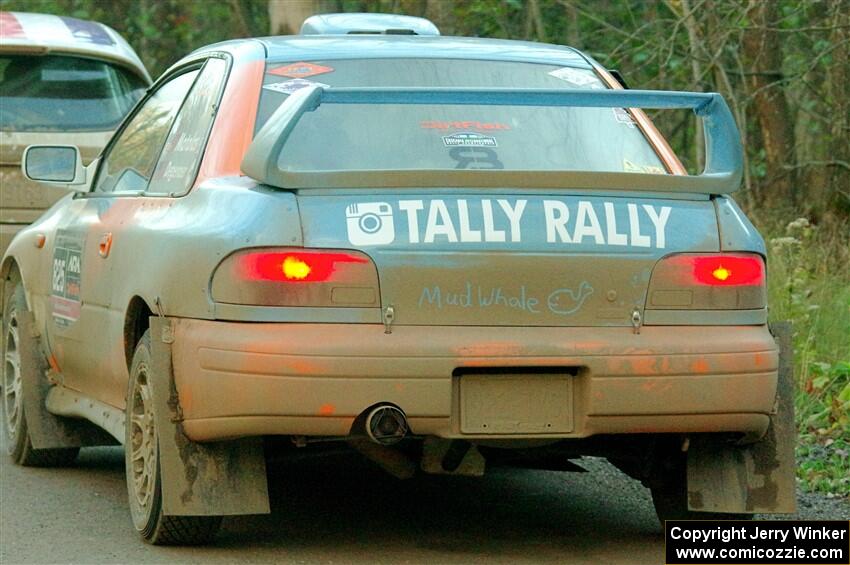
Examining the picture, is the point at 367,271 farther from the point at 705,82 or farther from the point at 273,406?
the point at 705,82

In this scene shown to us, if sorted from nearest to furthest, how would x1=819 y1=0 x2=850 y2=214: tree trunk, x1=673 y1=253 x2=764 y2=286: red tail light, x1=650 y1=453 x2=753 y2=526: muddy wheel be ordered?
x1=673 y1=253 x2=764 y2=286: red tail light
x1=650 y1=453 x2=753 y2=526: muddy wheel
x1=819 y1=0 x2=850 y2=214: tree trunk

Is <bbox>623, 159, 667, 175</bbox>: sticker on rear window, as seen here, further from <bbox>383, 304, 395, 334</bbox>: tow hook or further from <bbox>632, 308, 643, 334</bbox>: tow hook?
<bbox>383, 304, 395, 334</bbox>: tow hook

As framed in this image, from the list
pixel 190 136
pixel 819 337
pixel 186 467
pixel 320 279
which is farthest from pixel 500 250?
pixel 819 337

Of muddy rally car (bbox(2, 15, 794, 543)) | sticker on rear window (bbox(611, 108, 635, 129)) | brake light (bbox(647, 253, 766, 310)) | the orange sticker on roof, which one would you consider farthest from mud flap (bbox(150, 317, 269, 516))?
the orange sticker on roof

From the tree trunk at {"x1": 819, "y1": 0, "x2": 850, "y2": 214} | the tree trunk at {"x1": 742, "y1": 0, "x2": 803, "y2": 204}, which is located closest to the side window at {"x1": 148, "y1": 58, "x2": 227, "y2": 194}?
the tree trunk at {"x1": 819, "y1": 0, "x2": 850, "y2": 214}

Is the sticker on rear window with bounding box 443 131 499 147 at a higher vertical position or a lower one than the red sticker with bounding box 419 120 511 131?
lower

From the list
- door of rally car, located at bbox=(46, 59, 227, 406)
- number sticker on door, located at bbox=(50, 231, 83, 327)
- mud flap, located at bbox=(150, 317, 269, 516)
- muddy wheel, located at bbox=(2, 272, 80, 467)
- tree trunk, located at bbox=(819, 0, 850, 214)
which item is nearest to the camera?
mud flap, located at bbox=(150, 317, 269, 516)

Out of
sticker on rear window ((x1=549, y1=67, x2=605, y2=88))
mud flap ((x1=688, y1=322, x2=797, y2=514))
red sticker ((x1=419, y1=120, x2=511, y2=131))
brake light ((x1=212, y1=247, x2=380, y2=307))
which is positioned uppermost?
sticker on rear window ((x1=549, y1=67, x2=605, y2=88))

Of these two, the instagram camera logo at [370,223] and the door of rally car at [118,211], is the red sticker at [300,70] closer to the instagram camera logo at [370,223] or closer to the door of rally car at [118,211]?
the door of rally car at [118,211]

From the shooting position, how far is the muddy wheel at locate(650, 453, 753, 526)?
17.8 ft

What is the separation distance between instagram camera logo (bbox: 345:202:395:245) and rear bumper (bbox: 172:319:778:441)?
0.84 ft

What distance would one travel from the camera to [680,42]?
43.9ft

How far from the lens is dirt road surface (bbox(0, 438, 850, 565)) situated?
536 centimetres

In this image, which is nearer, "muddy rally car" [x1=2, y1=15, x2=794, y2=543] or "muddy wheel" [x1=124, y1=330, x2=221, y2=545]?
"muddy rally car" [x1=2, y1=15, x2=794, y2=543]
